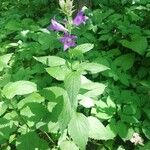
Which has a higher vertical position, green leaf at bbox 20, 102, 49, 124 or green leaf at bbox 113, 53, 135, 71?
green leaf at bbox 20, 102, 49, 124

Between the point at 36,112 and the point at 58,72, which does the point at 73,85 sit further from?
the point at 36,112

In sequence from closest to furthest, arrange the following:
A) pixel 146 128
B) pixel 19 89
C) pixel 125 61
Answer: pixel 19 89, pixel 146 128, pixel 125 61

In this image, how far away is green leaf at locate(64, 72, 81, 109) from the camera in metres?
2.35

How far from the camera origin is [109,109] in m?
3.42

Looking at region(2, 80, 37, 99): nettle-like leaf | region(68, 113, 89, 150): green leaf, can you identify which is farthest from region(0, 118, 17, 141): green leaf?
region(68, 113, 89, 150): green leaf

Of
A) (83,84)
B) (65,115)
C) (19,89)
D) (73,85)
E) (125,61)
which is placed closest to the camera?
(73,85)

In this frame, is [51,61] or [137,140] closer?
[51,61]

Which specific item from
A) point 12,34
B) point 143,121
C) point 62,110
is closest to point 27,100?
point 62,110

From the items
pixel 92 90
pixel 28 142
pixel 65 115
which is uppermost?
pixel 65 115

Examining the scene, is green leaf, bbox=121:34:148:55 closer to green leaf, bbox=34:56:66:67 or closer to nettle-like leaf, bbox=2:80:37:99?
green leaf, bbox=34:56:66:67

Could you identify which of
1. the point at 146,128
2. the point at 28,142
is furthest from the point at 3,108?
the point at 146,128

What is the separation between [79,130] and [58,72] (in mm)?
509

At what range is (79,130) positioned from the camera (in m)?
2.61

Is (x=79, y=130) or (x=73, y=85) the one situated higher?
(x=73, y=85)
